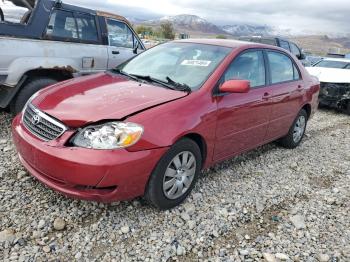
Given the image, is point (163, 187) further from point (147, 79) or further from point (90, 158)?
point (147, 79)

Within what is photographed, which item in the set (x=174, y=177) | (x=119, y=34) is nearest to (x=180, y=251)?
(x=174, y=177)

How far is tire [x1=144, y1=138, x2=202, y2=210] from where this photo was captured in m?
3.11

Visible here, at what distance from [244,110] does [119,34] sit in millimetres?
3640

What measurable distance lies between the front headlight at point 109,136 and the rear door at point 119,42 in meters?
3.73

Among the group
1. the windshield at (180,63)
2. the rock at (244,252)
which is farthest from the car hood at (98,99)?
the rock at (244,252)

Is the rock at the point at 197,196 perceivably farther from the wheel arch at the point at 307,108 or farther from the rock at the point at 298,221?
the wheel arch at the point at 307,108

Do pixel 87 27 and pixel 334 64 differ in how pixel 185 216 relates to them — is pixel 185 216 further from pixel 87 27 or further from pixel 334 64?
pixel 334 64

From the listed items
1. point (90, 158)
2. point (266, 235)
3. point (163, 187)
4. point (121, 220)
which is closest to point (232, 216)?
point (266, 235)

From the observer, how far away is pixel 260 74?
14.6ft

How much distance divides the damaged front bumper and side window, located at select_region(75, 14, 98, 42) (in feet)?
20.3

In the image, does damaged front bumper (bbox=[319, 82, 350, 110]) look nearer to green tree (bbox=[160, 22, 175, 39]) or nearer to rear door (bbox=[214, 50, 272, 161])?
rear door (bbox=[214, 50, 272, 161])

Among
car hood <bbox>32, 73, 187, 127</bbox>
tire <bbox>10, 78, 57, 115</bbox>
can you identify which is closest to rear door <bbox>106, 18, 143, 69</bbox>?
tire <bbox>10, 78, 57, 115</bbox>

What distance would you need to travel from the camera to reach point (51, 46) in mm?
5430

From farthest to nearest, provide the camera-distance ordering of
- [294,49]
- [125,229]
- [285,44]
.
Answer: [294,49], [285,44], [125,229]
